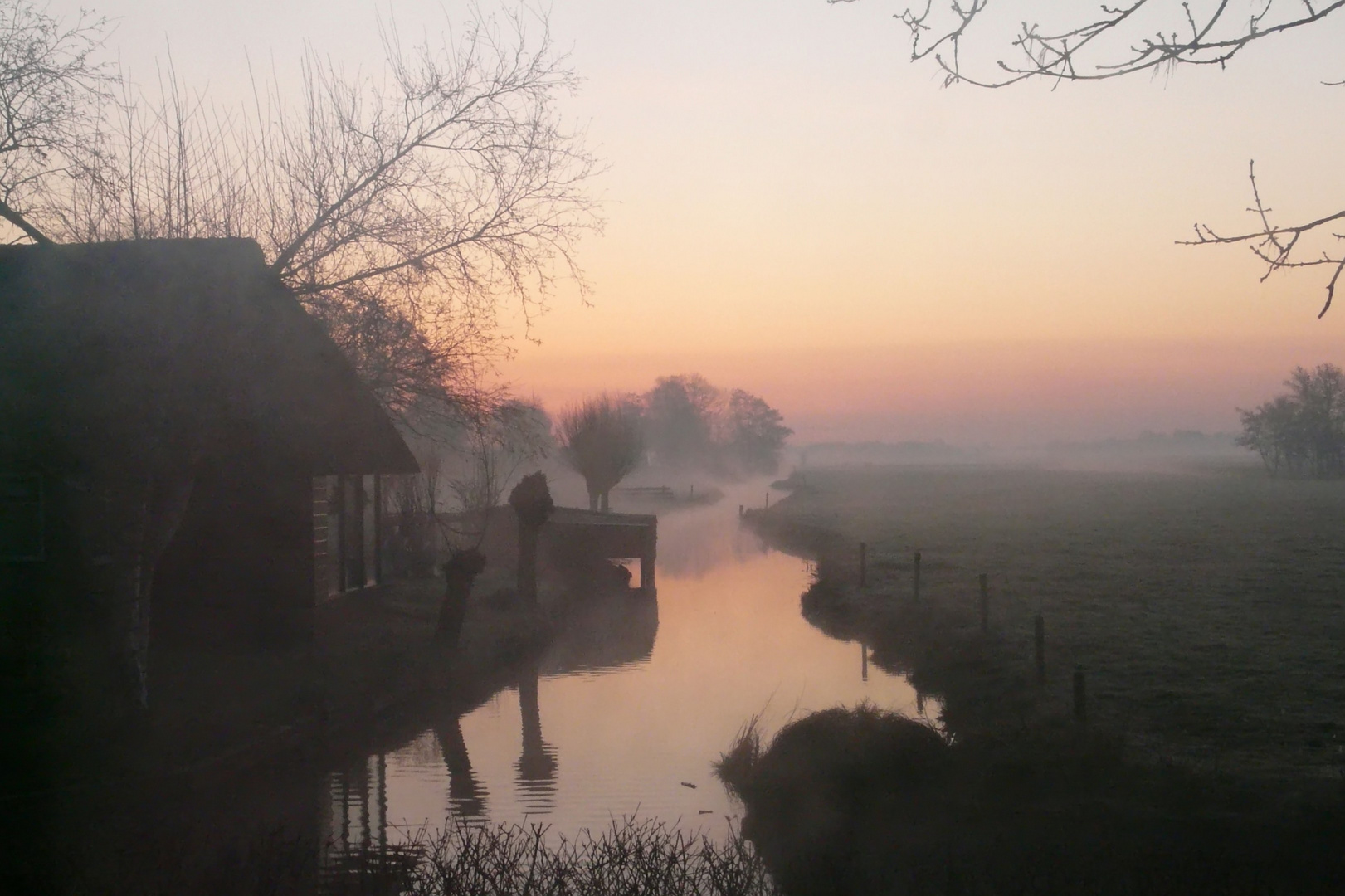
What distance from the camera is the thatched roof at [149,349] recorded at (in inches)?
390

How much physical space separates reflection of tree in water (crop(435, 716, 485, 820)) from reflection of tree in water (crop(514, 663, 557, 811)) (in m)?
0.45

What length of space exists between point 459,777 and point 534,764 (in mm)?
915

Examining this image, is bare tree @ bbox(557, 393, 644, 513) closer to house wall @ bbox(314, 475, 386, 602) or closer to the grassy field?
the grassy field

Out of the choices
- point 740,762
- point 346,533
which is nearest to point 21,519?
point 346,533

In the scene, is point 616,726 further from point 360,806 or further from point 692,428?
point 692,428

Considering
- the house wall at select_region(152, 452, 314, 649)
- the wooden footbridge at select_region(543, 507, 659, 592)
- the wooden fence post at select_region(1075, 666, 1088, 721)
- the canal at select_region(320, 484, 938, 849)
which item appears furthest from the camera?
the wooden footbridge at select_region(543, 507, 659, 592)

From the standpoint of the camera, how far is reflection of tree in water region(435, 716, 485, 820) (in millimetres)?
10180

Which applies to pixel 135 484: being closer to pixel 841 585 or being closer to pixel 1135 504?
pixel 841 585

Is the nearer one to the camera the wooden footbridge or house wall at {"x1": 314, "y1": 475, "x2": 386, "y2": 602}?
house wall at {"x1": 314, "y1": 475, "x2": 386, "y2": 602}

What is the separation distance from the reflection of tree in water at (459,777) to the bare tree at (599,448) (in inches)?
1591

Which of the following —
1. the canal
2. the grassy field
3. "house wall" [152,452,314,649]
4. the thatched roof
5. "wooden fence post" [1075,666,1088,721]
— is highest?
the thatched roof

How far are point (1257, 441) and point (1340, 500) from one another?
49380mm

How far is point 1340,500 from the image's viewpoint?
5381 cm

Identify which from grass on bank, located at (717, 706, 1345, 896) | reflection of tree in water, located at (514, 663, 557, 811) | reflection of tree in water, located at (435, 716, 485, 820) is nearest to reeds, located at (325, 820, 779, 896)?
grass on bank, located at (717, 706, 1345, 896)
